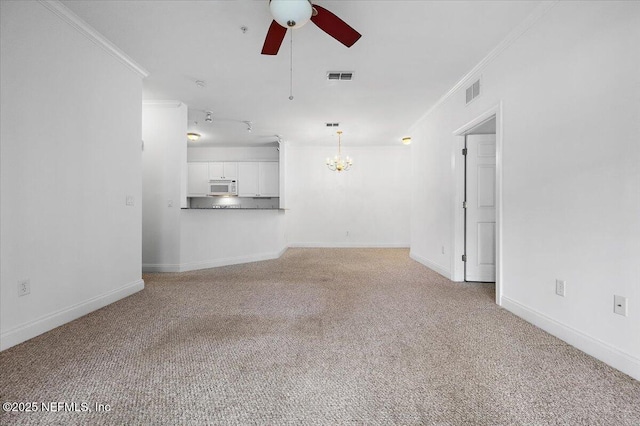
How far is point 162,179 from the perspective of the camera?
15.2 ft

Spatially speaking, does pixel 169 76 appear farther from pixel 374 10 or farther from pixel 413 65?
pixel 413 65

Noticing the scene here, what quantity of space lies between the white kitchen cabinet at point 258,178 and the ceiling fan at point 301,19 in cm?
556

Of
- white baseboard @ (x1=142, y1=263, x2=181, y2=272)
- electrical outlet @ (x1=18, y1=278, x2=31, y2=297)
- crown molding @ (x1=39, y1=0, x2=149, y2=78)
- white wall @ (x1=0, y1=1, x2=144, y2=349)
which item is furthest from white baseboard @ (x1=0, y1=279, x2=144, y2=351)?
crown molding @ (x1=39, y1=0, x2=149, y2=78)

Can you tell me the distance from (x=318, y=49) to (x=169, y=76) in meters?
2.07

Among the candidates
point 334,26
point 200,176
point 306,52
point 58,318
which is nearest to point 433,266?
point 306,52

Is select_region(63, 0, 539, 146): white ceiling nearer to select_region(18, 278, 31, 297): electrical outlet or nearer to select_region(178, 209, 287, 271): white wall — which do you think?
select_region(178, 209, 287, 271): white wall

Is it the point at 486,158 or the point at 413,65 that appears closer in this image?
the point at 413,65

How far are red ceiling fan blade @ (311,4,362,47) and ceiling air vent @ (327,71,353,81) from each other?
56.0 inches

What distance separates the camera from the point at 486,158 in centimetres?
399

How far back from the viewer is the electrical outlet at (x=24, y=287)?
2.18 meters

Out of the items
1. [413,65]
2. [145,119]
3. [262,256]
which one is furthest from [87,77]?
[262,256]

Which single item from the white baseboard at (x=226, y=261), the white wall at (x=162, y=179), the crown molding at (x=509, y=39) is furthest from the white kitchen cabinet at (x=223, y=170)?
the crown molding at (x=509, y=39)

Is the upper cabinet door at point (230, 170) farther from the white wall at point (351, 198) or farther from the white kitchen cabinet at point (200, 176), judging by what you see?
the white wall at point (351, 198)

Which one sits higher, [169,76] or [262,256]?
[169,76]
